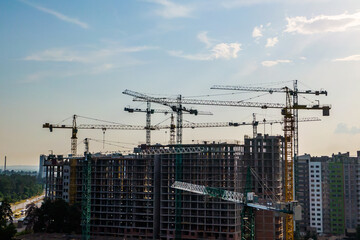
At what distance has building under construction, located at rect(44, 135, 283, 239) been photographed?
81.1 metres

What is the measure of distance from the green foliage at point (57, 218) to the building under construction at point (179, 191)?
3840mm

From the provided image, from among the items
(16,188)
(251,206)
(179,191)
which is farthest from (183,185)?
(16,188)

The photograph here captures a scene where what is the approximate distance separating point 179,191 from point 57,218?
25.1 m

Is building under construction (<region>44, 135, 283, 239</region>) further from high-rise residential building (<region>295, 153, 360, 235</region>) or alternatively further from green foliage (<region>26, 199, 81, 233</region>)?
high-rise residential building (<region>295, 153, 360, 235</region>)

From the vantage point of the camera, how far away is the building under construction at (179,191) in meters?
81.1

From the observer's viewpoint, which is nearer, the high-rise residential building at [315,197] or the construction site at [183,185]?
the construction site at [183,185]

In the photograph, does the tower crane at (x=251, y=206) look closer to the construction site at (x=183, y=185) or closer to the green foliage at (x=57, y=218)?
the construction site at (x=183, y=185)

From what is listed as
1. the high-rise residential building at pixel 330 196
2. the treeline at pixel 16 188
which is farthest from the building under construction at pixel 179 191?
the treeline at pixel 16 188

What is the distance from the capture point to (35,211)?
87.6m

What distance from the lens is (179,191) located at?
82625mm

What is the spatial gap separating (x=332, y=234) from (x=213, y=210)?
160 ft

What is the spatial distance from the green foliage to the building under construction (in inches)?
151

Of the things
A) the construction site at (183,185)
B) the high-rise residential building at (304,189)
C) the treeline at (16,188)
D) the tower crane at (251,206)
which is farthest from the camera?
the treeline at (16,188)

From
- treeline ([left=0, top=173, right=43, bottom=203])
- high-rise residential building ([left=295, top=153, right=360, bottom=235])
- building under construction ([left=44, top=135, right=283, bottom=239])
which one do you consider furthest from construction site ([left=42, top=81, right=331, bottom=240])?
treeline ([left=0, top=173, right=43, bottom=203])
